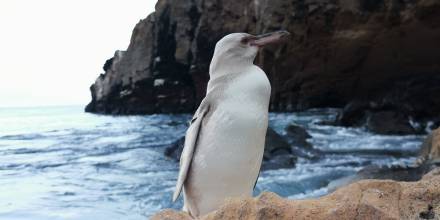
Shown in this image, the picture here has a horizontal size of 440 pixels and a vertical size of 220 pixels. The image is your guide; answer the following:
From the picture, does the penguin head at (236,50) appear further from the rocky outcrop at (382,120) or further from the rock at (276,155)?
the rocky outcrop at (382,120)

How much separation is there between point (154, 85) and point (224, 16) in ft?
26.6

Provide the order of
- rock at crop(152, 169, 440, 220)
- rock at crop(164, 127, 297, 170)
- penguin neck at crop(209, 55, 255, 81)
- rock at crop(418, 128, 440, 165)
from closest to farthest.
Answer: rock at crop(152, 169, 440, 220) → penguin neck at crop(209, 55, 255, 81) → rock at crop(418, 128, 440, 165) → rock at crop(164, 127, 297, 170)

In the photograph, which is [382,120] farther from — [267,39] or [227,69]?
[227,69]

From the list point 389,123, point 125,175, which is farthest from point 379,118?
point 125,175

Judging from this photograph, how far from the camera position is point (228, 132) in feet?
7.86

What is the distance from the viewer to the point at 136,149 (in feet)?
40.8

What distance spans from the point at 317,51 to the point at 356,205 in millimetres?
20153

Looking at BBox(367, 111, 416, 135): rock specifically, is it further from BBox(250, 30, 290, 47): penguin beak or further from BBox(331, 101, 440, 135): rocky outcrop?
BBox(250, 30, 290, 47): penguin beak

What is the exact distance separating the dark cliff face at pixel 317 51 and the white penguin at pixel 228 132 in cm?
1256

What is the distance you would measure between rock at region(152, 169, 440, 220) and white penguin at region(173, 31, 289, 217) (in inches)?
32.2

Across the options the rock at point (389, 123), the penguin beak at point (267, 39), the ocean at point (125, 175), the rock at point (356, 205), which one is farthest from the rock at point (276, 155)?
the rock at point (356, 205)

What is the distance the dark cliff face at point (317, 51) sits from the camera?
17547mm

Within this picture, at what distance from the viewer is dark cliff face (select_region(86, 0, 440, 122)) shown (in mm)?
17547

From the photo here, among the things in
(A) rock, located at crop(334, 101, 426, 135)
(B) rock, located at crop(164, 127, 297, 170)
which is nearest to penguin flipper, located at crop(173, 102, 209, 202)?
(B) rock, located at crop(164, 127, 297, 170)
